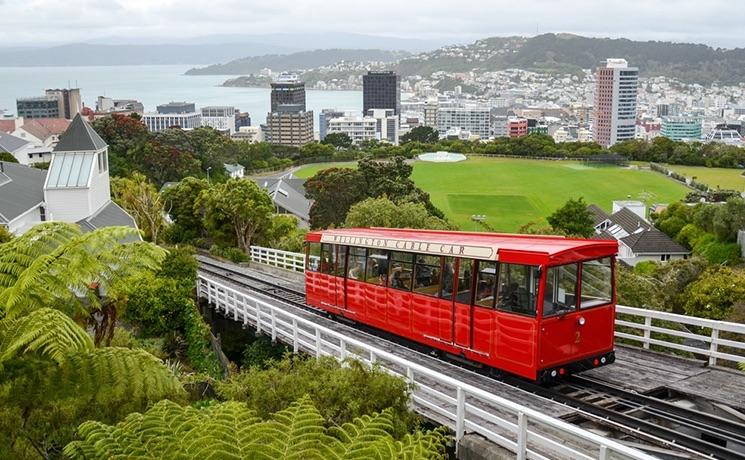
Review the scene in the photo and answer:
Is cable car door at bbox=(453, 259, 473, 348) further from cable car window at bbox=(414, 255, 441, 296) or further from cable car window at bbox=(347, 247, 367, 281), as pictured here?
cable car window at bbox=(347, 247, 367, 281)

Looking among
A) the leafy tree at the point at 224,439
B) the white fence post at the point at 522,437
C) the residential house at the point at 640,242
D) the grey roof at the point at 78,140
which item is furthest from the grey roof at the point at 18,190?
the residential house at the point at 640,242

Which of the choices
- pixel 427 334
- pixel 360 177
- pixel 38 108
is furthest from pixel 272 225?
pixel 38 108

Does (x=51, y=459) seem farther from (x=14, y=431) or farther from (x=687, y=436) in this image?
(x=687, y=436)

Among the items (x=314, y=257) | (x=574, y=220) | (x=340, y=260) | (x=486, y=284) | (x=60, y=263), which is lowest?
(x=574, y=220)

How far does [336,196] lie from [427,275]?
3651 centimetres

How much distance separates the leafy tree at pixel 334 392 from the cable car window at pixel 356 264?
5599 millimetres

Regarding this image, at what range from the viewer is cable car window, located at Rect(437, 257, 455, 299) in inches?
500

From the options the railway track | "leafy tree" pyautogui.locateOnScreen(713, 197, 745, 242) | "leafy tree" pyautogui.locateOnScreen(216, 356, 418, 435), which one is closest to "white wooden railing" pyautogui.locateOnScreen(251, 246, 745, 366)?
the railway track

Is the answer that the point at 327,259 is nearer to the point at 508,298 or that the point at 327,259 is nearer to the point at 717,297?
the point at 508,298

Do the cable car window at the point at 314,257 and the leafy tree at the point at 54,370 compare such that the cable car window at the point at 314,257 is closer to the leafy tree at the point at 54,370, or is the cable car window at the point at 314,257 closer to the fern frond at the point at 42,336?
the leafy tree at the point at 54,370

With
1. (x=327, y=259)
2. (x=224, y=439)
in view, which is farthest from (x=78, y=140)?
(x=224, y=439)

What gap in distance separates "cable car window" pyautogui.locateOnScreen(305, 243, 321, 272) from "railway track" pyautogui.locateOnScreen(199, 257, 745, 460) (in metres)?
5.90

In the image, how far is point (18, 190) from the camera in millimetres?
33719

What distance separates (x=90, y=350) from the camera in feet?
28.0
